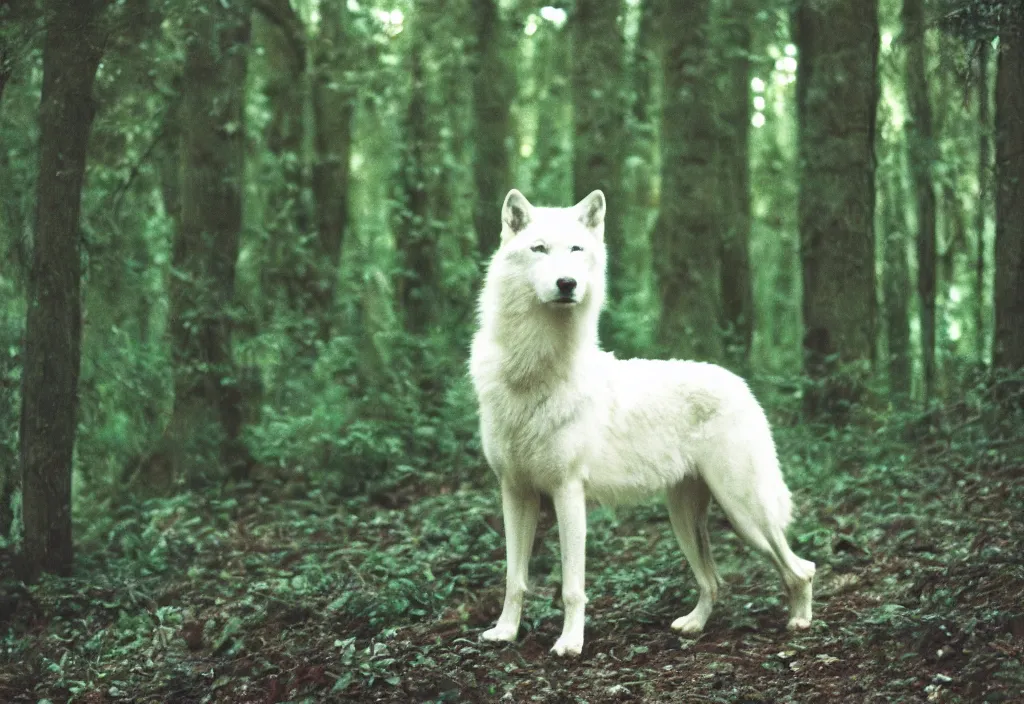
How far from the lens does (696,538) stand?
263 inches

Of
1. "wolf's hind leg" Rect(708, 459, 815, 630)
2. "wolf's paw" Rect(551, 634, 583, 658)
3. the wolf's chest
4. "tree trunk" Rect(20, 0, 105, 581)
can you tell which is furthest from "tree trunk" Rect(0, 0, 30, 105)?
"wolf's hind leg" Rect(708, 459, 815, 630)

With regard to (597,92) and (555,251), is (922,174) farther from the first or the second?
(555,251)

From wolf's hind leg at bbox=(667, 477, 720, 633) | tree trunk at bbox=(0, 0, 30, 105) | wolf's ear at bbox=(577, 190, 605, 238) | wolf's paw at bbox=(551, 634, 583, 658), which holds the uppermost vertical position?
tree trunk at bbox=(0, 0, 30, 105)

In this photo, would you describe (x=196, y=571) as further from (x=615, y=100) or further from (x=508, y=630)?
(x=615, y=100)

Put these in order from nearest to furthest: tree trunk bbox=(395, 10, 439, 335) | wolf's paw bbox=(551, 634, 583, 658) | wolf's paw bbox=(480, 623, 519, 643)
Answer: wolf's paw bbox=(551, 634, 583, 658), wolf's paw bbox=(480, 623, 519, 643), tree trunk bbox=(395, 10, 439, 335)

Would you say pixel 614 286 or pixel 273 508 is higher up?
pixel 614 286

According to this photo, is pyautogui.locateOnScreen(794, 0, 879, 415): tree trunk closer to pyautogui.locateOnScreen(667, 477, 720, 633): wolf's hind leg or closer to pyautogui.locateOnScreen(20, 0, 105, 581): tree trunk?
pyautogui.locateOnScreen(667, 477, 720, 633): wolf's hind leg

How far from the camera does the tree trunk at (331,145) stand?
13609 mm

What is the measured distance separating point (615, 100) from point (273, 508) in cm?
568

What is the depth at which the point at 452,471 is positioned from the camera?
1025 centimetres

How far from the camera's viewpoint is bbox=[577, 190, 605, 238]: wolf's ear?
6078 mm

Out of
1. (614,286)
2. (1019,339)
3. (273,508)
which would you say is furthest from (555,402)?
(614,286)

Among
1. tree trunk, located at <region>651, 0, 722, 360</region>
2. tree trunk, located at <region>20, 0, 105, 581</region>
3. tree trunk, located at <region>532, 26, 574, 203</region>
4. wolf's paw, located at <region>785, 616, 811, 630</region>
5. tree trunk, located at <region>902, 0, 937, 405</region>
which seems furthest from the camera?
tree trunk, located at <region>532, 26, 574, 203</region>

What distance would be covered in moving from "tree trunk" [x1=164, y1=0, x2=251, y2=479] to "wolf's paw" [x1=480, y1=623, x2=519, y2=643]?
15.7 ft
